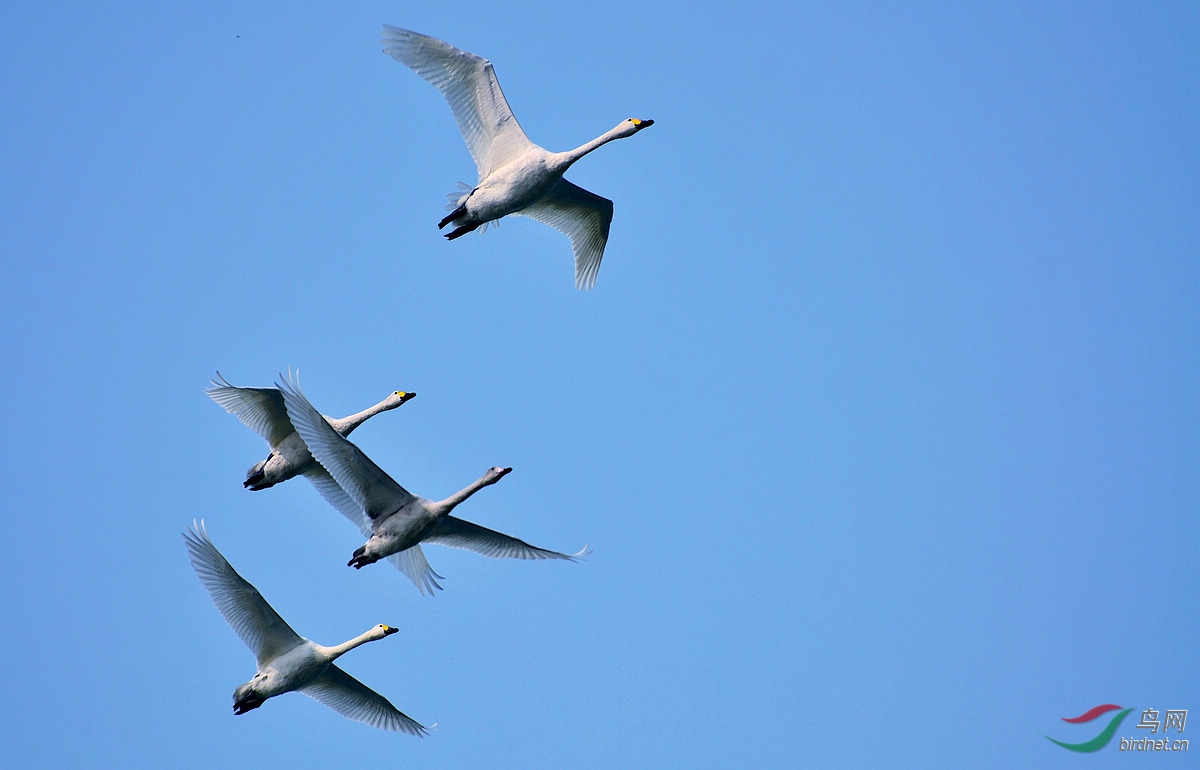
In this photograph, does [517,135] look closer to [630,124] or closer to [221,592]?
[630,124]

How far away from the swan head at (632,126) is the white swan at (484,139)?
40 centimetres

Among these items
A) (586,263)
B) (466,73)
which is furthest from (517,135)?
(586,263)

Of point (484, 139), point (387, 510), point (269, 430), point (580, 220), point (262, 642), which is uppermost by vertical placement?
point (580, 220)

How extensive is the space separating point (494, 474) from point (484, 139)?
6345 mm

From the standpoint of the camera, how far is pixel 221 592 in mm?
25156

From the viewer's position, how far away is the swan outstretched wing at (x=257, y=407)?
2775 centimetres

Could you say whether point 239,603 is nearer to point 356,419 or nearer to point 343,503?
point 343,503

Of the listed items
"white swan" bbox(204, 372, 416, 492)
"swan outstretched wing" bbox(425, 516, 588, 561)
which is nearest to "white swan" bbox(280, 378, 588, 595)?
"swan outstretched wing" bbox(425, 516, 588, 561)

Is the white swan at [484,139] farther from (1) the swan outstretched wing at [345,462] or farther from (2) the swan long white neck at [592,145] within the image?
(1) the swan outstretched wing at [345,462]

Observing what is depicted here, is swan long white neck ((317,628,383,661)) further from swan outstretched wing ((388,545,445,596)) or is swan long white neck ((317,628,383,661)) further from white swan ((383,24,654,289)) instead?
white swan ((383,24,654,289))

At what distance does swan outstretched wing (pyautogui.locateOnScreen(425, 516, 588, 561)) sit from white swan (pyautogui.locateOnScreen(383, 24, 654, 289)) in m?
5.45

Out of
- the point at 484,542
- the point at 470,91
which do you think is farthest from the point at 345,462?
the point at 470,91

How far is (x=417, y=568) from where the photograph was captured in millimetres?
25969

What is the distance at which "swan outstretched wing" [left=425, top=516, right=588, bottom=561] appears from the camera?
2509 centimetres
